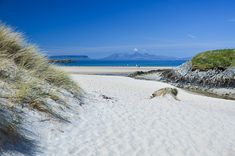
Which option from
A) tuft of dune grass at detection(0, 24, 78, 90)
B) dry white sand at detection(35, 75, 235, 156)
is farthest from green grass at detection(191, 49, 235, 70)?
tuft of dune grass at detection(0, 24, 78, 90)

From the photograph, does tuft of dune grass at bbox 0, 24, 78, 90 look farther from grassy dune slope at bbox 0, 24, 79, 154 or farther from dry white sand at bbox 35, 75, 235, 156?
dry white sand at bbox 35, 75, 235, 156

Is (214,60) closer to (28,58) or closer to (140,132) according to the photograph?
(28,58)

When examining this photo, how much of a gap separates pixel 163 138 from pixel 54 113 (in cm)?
288

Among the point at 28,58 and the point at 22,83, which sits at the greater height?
the point at 28,58

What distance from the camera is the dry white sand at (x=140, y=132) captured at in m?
7.74

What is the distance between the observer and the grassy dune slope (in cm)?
770

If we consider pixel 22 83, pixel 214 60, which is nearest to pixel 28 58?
pixel 22 83

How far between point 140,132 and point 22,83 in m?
3.56

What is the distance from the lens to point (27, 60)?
41.5 feet

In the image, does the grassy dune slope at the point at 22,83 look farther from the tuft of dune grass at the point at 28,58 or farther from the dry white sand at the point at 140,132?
the dry white sand at the point at 140,132

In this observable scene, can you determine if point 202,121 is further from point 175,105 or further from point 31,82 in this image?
point 31,82

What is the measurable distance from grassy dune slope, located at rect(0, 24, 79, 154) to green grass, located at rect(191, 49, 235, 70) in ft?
45.1

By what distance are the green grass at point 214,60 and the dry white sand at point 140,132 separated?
38.6 ft

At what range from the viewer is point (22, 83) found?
10.0m
